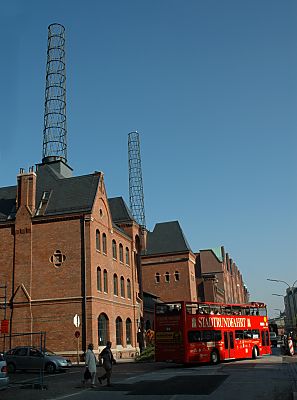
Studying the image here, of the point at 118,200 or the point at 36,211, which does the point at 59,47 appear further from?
the point at 36,211

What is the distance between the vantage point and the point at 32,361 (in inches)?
1053

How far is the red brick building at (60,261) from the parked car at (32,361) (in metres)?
8.78

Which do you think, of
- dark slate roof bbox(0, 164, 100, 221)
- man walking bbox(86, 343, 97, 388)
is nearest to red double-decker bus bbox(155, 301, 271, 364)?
man walking bbox(86, 343, 97, 388)

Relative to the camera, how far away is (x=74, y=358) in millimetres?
35375

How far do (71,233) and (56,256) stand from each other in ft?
7.17

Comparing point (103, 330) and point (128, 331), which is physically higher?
point (103, 330)

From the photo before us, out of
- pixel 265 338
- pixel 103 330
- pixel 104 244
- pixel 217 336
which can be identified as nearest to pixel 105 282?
pixel 104 244

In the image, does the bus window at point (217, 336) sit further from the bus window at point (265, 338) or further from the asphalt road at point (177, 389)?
the asphalt road at point (177, 389)

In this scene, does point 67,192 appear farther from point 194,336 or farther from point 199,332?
point 194,336

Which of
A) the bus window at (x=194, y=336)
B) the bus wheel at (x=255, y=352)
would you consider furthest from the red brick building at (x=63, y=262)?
the bus wheel at (x=255, y=352)

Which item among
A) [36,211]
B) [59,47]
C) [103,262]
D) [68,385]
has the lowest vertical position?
[68,385]

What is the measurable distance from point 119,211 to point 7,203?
14.7 meters

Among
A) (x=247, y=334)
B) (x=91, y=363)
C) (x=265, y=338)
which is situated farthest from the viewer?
(x=265, y=338)

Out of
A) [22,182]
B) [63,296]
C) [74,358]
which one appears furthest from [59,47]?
[74,358]
